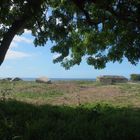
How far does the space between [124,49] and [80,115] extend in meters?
4.07

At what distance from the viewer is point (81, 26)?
15.7m

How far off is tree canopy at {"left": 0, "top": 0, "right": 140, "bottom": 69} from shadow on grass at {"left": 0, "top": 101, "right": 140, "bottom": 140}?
1.89 m

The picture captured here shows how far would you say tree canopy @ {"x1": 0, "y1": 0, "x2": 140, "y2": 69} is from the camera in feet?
43.0

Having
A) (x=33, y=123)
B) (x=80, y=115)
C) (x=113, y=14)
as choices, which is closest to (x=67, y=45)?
(x=113, y=14)

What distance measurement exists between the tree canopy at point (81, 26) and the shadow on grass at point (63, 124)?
1.89 meters

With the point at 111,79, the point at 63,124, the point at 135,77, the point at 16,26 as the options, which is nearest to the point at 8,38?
the point at 16,26

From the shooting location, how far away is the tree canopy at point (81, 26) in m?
13.1

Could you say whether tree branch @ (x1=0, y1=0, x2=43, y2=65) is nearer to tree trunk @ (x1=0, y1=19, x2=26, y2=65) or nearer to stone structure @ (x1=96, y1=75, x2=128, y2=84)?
tree trunk @ (x1=0, y1=19, x2=26, y2=65)

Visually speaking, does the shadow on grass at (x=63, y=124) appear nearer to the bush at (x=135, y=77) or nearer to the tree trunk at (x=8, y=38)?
the tree trunk at (x=8, y=38)

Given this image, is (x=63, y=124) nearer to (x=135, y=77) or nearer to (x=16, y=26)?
(x=16, y=26)

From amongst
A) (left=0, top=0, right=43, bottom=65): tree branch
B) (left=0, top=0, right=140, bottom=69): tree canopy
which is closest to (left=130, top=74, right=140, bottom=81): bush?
(left=0, top=0, right=140, bottom=69): tree canopy

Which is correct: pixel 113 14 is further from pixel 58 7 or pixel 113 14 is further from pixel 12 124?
pixel 12 124

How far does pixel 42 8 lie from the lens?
47.4 ft

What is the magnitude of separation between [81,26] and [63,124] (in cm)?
516
